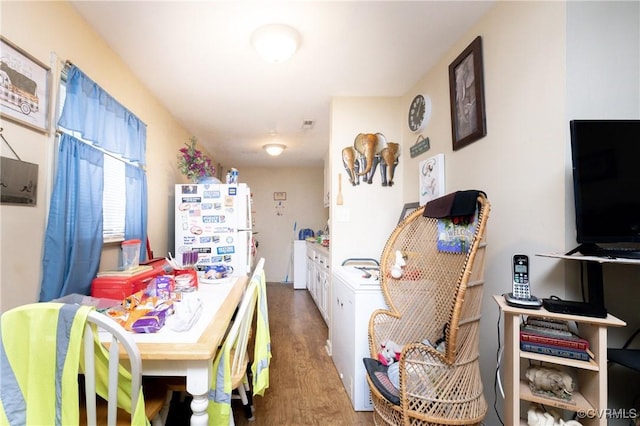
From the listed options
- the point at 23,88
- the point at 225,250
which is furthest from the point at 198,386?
the point at 225,250

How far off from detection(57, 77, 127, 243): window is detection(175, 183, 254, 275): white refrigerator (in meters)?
0.64

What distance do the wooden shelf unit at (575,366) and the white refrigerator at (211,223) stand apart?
87.7 inches

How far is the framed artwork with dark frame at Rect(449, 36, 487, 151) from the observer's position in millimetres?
1544

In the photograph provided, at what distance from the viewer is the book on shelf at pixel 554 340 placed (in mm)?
928

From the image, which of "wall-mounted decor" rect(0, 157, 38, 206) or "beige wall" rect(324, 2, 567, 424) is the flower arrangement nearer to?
"wall-mounted decor" rect(0, 157, 38, 206)

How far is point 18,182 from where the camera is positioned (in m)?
1.20

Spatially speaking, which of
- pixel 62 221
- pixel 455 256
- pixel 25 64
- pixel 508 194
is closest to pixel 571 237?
pixel 508 194

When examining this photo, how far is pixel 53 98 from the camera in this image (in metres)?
1.39

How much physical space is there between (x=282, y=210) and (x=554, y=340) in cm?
496

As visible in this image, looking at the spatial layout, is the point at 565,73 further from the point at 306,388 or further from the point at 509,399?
the point at 306,388

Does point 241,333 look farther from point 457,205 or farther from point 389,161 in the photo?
point 389,161

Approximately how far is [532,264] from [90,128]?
246 cm

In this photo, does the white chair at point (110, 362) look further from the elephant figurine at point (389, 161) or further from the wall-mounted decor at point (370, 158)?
the elephant figurine at point (389, 161)

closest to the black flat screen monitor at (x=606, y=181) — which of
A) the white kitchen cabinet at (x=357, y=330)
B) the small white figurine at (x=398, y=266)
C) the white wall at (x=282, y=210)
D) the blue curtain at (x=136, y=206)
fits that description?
the small white figurine at (x=398, y=266)
